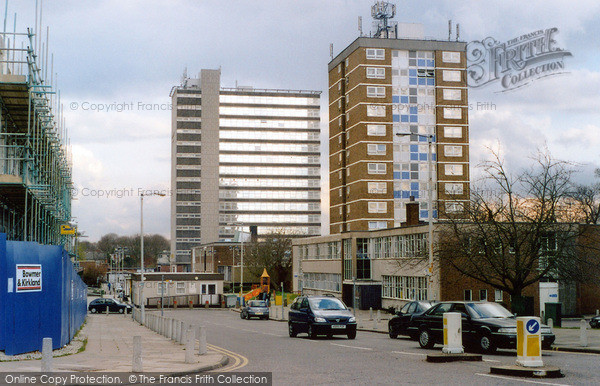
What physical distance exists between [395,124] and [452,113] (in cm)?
812

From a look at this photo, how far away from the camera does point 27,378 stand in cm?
1280

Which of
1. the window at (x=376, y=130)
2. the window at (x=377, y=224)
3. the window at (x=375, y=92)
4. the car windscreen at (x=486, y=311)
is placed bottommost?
the car windscreen at (x=486, y=311)

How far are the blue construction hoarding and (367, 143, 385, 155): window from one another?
221 ft

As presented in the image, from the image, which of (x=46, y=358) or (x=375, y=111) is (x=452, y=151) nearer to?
(x=375, y=111)

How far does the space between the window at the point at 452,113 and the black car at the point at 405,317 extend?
64153 millimetres

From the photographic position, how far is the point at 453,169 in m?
88.9

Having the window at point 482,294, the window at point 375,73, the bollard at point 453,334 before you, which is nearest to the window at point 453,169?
the window at point 375,73

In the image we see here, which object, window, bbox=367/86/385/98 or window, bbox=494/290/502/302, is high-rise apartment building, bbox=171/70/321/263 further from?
window, bbox=494/290/502/302

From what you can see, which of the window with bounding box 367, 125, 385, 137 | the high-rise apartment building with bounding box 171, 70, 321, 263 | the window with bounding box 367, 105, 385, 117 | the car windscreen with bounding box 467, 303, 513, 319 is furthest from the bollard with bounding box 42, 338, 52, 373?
the high-rise apartment building with bounding box 171, 70, 321, 263

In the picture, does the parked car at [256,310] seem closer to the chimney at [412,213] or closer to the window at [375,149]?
the chimney at [412,213]

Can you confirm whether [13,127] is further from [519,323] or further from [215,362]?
[519,323]

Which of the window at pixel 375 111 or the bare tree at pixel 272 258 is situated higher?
the window at pixel 375 111

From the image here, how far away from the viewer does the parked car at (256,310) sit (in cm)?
5088

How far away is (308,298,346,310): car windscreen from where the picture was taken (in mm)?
26266
